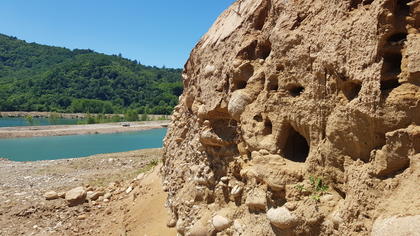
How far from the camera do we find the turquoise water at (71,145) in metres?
32.9

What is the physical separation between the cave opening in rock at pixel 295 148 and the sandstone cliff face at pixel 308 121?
1 centimetres

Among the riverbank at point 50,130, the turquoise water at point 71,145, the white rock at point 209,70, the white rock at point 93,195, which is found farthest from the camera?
the riverbank at point 50,130

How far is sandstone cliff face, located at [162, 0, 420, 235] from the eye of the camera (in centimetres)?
296

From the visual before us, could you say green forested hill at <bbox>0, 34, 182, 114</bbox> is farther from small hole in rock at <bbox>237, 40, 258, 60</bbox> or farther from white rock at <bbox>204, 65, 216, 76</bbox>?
small hole in rock at <bbox>237, 40, 258, 60</bbox>

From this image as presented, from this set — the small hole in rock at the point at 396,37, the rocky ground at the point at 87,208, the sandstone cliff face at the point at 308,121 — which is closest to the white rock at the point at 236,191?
the sandstone cliff face at the point at 308,121

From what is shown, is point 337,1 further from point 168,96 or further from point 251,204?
point 168,96

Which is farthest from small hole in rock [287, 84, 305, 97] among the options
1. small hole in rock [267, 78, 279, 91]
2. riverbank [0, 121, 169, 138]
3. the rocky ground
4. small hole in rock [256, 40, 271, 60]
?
riverbank [0, 121, 169, 138]

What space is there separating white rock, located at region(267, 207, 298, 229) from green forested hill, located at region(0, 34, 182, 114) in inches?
3122

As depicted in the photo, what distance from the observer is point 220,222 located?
4.70 meters

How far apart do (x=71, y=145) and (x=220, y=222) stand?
37895 mm

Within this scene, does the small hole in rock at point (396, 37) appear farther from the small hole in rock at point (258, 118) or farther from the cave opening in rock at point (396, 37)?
the small hole in rock at point (258, 118)

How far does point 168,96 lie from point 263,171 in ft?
298

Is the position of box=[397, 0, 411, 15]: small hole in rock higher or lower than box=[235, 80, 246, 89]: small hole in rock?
higher

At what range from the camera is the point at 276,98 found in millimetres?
4273
